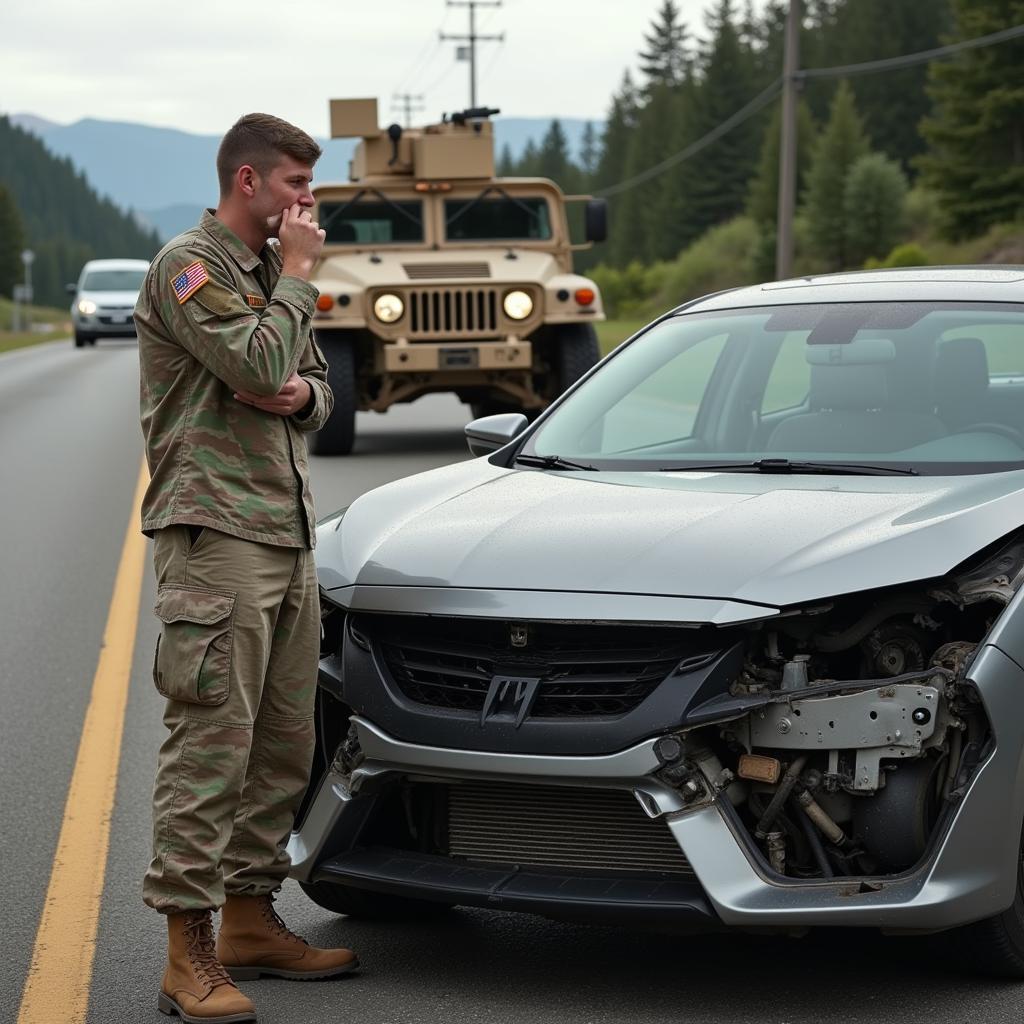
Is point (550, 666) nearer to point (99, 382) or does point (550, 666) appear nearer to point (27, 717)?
point (27, 717)

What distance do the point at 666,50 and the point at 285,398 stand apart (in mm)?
141353

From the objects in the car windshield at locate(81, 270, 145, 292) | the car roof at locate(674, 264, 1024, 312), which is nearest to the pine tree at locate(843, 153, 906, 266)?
the car windshield at locate(81, 270, 145, 292)

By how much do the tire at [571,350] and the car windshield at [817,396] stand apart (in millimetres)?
10598

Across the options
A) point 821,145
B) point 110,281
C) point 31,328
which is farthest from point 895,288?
point 31,328

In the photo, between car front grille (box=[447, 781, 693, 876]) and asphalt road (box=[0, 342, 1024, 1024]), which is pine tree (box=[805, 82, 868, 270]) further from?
car front grille (box=[447, 781, 693, 876])

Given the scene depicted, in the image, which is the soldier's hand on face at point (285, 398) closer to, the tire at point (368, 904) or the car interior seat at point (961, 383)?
the tire at point (368, 904)

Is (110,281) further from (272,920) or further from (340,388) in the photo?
(272,920)

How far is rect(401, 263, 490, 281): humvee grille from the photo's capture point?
16.3 m

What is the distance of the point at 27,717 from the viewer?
270 inches

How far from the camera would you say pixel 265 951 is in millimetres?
4172

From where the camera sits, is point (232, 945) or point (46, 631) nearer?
point (232, 945)

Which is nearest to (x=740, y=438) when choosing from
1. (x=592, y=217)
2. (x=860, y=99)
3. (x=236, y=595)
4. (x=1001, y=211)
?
(x=236, y=595)

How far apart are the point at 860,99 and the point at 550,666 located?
329ft

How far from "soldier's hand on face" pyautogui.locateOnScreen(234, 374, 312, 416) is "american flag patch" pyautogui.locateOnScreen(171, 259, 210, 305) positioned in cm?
22
